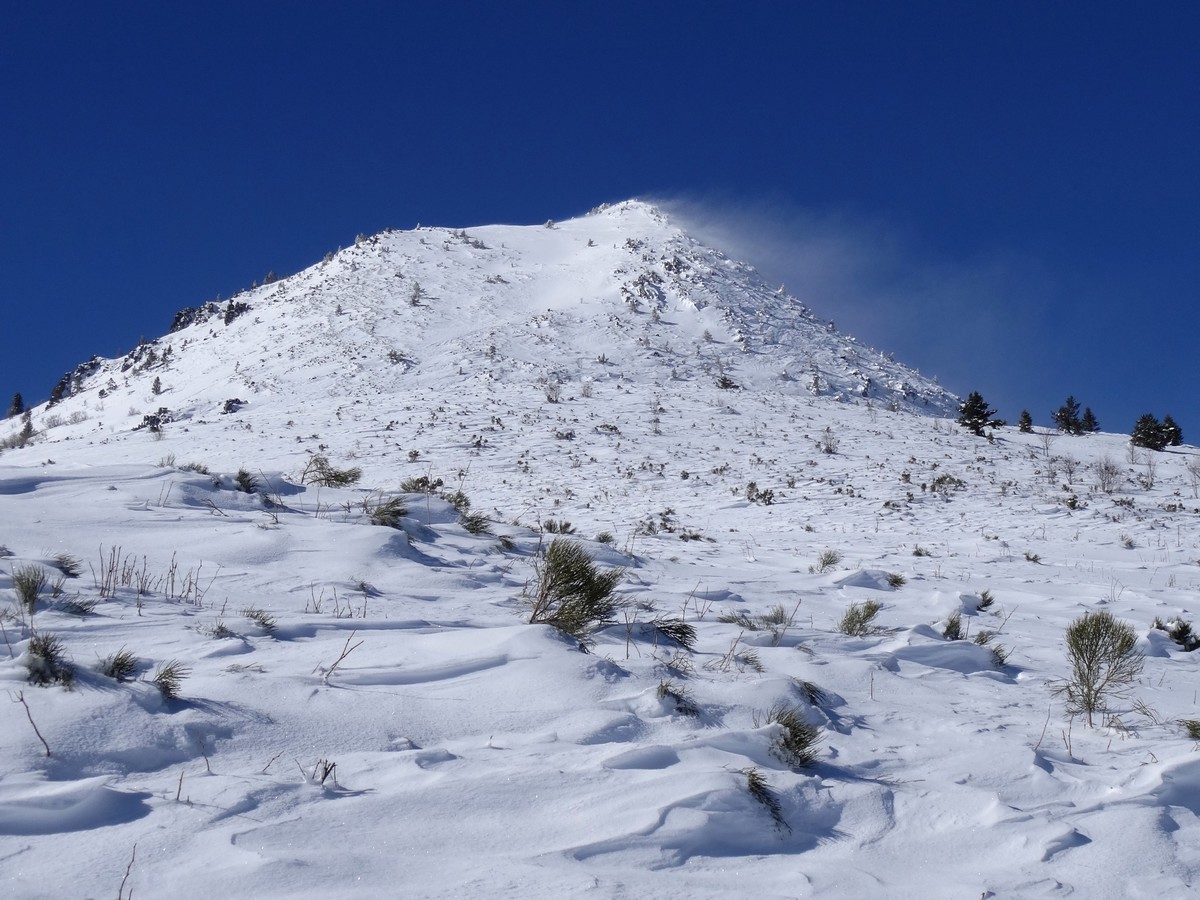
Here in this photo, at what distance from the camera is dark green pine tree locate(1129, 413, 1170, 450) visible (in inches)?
1024

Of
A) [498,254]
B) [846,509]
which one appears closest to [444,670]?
[846,509]

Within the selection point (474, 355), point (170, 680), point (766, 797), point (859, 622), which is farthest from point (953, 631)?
point (474, 355)

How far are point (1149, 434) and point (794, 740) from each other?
2882cm

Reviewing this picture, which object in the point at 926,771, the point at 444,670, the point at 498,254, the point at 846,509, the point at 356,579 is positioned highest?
the point at 498,254

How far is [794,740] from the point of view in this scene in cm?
323

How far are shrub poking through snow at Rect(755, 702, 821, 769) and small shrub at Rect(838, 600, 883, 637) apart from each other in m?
2.37

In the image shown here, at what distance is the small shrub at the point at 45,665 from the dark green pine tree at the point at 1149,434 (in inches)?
1188

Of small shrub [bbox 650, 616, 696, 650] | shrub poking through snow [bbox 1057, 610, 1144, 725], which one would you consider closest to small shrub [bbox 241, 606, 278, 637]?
small shrub [bbox 650, 616, 696, 650]

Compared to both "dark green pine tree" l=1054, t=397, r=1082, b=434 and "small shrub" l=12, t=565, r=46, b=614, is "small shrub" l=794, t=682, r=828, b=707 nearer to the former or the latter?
"small shrub" l=12, t=565, r=46, b=614

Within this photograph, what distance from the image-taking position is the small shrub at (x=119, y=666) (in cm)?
290

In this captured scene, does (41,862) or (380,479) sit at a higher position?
(380,479)

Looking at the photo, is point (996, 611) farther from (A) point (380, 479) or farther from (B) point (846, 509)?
(A) point (380, 479)

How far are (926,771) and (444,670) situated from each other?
209cm

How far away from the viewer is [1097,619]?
456 cm
